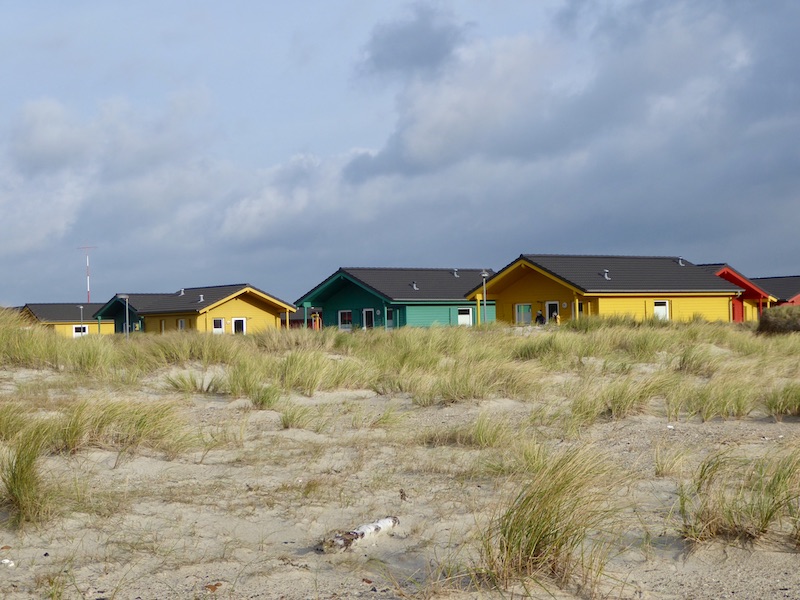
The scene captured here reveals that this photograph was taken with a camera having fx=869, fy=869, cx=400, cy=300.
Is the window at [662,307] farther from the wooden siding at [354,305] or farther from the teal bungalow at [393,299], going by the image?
the wooden siding at [354,305]

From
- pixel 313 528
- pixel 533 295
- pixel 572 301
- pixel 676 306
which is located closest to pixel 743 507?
pixel 313 528

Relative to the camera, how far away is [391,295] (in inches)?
1577

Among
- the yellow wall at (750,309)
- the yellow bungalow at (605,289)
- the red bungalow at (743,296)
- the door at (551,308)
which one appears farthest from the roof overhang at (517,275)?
the yellow wall at (750,309)

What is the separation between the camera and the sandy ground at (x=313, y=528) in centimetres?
426

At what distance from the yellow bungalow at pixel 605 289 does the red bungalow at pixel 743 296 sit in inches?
152

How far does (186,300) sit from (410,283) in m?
12.4

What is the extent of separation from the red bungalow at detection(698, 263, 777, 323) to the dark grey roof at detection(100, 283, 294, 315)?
21.5 meters

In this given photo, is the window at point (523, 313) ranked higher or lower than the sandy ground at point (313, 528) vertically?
higher

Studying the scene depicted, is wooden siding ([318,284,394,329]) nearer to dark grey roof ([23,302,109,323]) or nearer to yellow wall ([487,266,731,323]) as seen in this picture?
yellow wall ([487,266,731,323])

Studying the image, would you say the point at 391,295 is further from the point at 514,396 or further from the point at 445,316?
the point at 514,396

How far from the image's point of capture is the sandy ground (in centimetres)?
426

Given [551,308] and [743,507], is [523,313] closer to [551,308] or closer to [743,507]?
A: [551,308]

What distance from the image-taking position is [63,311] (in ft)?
203

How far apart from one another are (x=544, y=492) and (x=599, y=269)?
3183 cm
